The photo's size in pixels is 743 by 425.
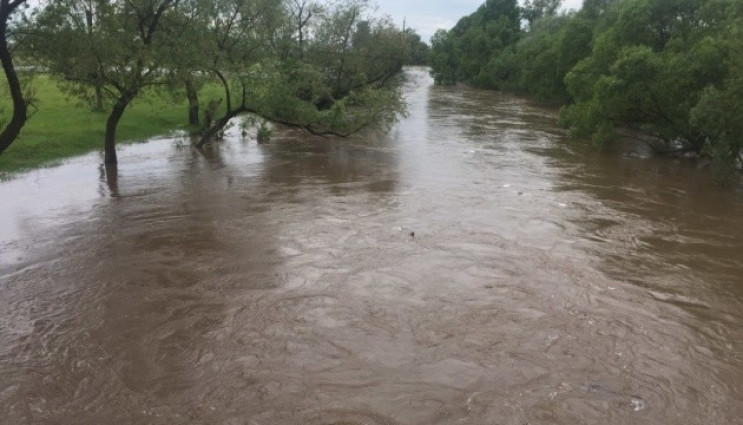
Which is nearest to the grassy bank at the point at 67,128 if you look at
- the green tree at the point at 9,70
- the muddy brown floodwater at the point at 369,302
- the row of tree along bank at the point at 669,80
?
the muddy brown floodwater at the point at 369,302

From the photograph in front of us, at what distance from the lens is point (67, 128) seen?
25.7 meters

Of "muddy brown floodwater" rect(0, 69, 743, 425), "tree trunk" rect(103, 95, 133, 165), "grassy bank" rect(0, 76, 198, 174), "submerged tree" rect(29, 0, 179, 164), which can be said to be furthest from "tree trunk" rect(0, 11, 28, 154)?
"tree trunk" rect(103, 95, 133, 165)

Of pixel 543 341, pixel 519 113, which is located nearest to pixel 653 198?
pixel 543 341

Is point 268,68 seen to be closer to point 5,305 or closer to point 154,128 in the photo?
point 154,128

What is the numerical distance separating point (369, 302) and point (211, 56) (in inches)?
590

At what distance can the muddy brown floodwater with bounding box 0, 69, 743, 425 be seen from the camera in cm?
707

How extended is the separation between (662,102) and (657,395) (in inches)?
738

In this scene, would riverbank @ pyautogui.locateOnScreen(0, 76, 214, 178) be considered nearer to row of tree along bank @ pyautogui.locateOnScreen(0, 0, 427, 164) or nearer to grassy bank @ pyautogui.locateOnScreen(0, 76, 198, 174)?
grassy bank @ pyautogui.locateOnScreen(0, 76, 198, 174)

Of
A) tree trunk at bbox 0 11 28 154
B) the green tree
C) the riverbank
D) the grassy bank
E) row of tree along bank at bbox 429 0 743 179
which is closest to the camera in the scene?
the green tree

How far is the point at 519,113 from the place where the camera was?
42.8 m

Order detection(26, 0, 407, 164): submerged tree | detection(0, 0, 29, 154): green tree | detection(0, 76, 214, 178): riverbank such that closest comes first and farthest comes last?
detection(0, 0, 29, 154): green tree, detection(26, 0, 407, 164): submerged tree, detection(0, 76, 214, 178): riverbank

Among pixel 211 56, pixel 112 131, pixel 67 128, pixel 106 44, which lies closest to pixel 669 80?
pixel 211 56

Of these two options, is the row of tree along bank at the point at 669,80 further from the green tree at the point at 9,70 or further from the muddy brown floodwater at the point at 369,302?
the green tree at the point at 9,70

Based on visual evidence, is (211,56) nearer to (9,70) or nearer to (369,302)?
→ (9,70)
